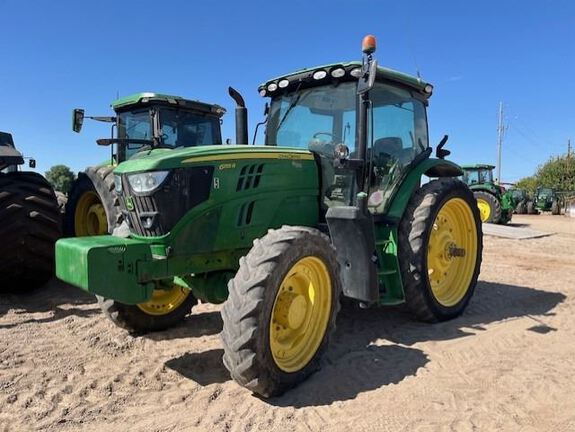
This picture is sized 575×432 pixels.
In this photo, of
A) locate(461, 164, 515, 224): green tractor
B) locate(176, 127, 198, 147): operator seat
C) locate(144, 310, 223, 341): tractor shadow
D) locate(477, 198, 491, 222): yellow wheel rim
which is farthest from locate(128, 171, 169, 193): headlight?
locate(477, 198, 491, 222): yellow wheel rim

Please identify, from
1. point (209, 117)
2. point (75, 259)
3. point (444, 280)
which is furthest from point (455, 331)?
point (209, 117)

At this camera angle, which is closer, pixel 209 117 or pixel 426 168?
pixel 426 168

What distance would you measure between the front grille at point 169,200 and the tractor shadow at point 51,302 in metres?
2.12

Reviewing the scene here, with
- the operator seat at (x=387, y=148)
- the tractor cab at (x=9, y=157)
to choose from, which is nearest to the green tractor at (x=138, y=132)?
the tractor cab at (x=9, y=157)

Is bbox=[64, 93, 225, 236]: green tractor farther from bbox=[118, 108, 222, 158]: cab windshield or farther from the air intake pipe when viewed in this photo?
the air intake pipe

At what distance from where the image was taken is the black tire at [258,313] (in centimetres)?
297

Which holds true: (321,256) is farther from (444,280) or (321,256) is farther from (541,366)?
(444,280)

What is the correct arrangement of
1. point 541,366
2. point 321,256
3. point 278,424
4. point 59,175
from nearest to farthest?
point 278,424 → point 321,256 → point 541,366 → point 59,175

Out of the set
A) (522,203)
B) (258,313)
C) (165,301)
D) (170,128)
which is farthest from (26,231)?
(522,203)

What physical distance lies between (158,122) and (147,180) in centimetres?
458

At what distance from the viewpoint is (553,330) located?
15.5 ft

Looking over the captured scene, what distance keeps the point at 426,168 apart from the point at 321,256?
2.03m

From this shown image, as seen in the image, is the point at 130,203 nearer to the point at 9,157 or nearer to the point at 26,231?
the point at 26,231

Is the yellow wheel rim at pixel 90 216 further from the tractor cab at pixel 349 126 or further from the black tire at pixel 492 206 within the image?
the black tire at pixel 492 206
